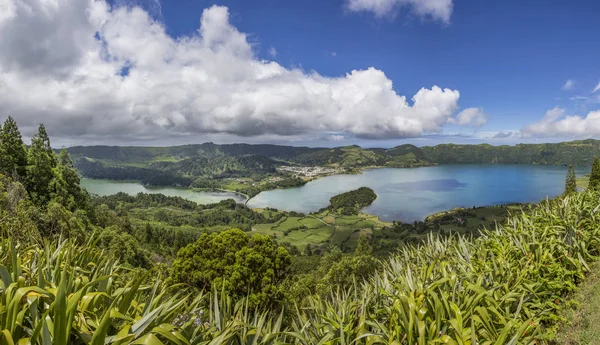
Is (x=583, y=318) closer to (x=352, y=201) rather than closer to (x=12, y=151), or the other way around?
(x=12, y=151)

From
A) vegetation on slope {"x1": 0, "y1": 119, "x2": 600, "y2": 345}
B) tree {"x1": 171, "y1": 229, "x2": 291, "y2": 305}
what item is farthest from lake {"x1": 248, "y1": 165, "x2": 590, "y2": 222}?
vegetation on slope {"x1": 0, "y1": 119, "x2": 600, "y2": 345}

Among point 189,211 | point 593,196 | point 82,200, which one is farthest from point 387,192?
point 593,196

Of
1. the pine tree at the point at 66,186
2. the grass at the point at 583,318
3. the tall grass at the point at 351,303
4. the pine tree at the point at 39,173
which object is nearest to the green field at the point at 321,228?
the pine tree at the point at 66,186

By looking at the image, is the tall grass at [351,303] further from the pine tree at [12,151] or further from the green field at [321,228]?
the green field at [321,228]

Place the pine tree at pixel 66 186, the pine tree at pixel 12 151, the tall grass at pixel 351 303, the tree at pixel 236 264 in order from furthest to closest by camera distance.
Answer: the pine tree at pixel 66 186 < the pine tree at pixel 12 151 < the tree at pixel 236 264 < the tall grass at pixel 351 303

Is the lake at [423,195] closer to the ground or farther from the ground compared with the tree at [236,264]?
closer to the ground

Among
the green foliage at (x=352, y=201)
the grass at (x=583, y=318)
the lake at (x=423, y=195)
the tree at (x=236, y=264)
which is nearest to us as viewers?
the grass at (x=583, y=318)

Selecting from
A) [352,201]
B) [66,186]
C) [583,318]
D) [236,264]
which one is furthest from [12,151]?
[352,201]
